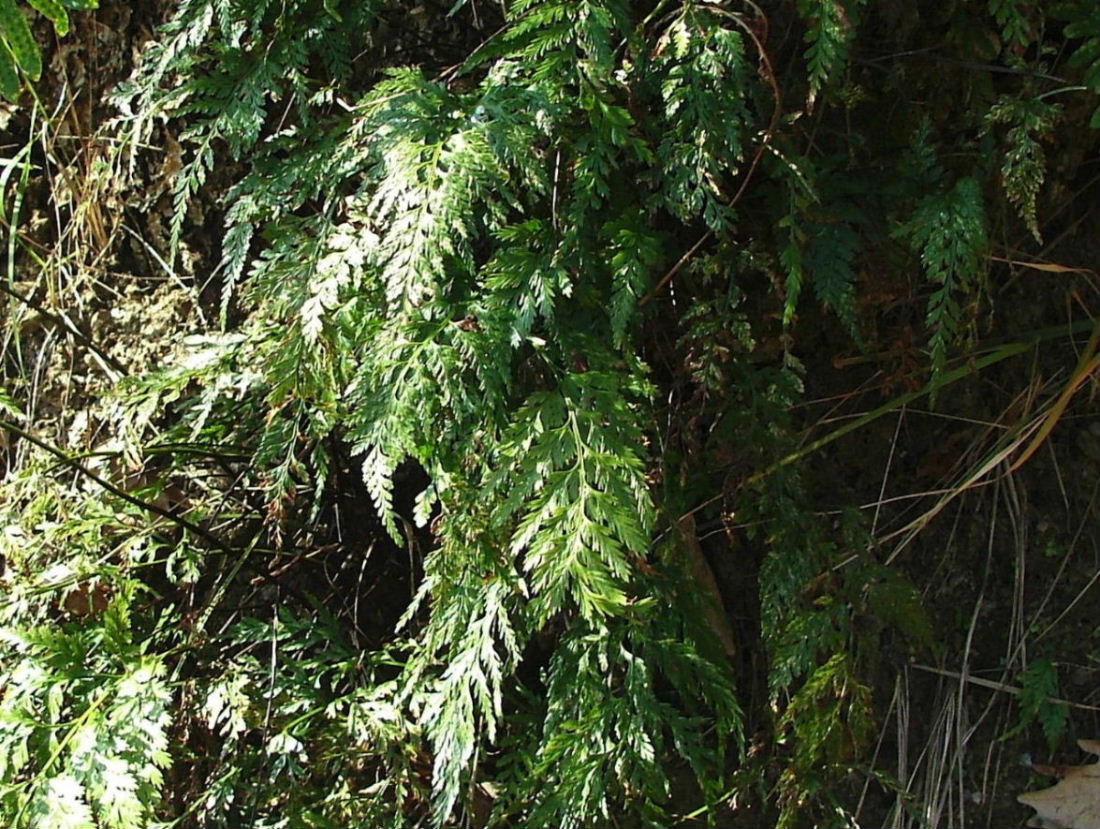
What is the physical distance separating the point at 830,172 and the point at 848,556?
0.56 m

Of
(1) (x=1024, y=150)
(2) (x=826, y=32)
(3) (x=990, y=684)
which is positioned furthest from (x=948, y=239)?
(3) (x=990, y=684)

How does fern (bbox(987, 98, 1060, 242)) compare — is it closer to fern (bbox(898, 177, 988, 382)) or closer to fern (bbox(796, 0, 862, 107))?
fern (bbox(898, 177, 988, 382))

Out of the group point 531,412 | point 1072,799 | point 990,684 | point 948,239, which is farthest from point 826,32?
point 1072,799

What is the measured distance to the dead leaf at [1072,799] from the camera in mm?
1678

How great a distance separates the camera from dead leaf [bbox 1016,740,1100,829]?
1678 millimetres

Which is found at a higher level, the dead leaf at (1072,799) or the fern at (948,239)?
the fern at (948,239)

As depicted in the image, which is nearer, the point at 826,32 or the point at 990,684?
the point at 826,32

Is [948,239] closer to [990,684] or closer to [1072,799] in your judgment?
[990,684]

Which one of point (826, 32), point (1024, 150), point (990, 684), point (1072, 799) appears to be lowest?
point (1072, 799)

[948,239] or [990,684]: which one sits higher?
[948,239]

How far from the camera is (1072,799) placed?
1.69 meters

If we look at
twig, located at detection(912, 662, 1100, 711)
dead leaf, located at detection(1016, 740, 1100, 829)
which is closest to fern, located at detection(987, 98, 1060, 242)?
twig, located at detection(912, 662, 1100, 711)

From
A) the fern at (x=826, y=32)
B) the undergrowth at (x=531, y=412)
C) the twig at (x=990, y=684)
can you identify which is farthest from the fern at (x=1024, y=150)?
the twig at (x=990, y=684)

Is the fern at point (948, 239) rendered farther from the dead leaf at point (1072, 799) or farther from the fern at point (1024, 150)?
the dead leaf at point (1072, 799)
